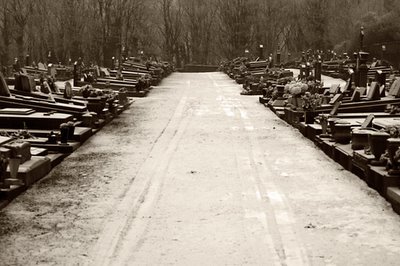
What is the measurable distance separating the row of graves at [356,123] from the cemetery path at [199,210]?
0.37 m

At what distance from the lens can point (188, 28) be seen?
301ft

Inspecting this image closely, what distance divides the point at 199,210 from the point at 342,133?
668cm

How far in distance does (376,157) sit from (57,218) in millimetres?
6422

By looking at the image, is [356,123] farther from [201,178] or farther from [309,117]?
[201,178]

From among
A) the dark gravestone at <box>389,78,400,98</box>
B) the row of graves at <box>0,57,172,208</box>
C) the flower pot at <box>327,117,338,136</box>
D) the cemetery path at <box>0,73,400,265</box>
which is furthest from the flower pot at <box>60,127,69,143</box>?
the dark gravestone at <box>389,78,400,98</box>

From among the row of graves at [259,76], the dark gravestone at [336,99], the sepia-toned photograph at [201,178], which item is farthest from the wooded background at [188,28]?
the dark gravestone at [336,99]

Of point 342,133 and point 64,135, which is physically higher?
point 342,133

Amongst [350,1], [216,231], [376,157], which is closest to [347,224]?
[216,231]

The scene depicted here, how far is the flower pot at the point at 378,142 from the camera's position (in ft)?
41.7

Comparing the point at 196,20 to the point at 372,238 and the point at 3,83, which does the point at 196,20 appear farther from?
the point at 372,238

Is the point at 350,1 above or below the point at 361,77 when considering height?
above

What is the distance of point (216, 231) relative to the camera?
9.89m

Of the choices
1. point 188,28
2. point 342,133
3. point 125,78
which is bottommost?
point 125,78

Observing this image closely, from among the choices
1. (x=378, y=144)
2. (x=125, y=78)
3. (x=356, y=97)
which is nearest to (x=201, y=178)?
(x=378, y=144)
